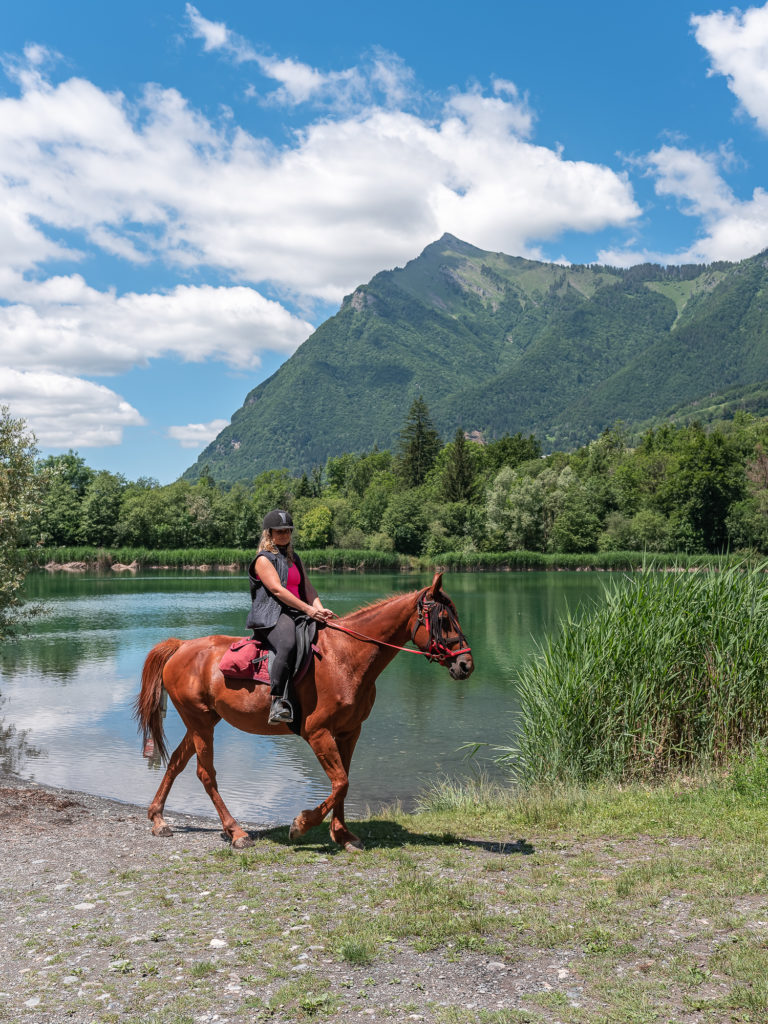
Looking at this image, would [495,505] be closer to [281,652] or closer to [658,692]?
[658,692]

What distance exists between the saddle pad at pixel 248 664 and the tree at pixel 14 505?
13.0 metres

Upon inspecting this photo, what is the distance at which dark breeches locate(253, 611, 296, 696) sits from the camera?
7.13 metres

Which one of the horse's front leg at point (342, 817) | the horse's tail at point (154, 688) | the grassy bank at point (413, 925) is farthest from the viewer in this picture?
the horse's tail at point (154, 688)

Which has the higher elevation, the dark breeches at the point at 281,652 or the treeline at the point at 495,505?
the treeline at the point at 495,505

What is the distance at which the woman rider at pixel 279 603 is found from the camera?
7.14 metres

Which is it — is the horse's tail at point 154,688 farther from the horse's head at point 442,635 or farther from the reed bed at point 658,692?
the reed bed at point 658,692

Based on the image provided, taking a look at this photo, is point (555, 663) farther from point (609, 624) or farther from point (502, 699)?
point (502, 699)

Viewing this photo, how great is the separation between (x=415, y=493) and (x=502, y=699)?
267ft

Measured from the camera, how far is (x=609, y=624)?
449 inches

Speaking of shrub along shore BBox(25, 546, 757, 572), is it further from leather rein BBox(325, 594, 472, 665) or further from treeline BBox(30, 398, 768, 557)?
leather rein BBox(325, 594, 472, 665)

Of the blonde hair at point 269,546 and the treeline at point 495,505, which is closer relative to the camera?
the blonde hair at point 269,546

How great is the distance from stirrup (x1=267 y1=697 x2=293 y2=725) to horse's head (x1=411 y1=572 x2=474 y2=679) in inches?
52.8

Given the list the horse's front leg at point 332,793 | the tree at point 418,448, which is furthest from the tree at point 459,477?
the horse's front leg at point 332,793

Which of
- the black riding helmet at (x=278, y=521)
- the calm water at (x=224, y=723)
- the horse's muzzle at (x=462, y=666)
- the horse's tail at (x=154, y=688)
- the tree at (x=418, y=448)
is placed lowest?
the calm water at (x=224, y=723)
